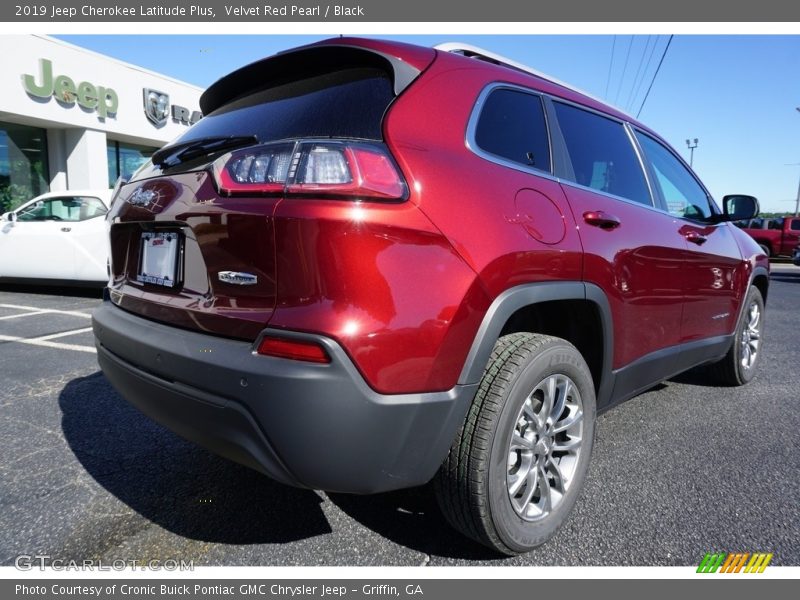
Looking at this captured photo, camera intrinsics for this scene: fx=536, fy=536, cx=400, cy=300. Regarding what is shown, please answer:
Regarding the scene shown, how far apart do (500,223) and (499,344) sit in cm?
44

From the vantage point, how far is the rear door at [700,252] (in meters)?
3.04

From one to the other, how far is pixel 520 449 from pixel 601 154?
1488 mm

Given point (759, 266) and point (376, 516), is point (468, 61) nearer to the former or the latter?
point (376, 516)

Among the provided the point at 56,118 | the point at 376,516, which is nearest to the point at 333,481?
the point at 376,516

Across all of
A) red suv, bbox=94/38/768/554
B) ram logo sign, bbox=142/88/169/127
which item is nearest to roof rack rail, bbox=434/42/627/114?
red suv, bbox=94/38/768/554

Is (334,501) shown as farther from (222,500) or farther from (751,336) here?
(751,336)

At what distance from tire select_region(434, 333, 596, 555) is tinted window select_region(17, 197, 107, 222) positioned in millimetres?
6998

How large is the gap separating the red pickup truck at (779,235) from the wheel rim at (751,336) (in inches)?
728

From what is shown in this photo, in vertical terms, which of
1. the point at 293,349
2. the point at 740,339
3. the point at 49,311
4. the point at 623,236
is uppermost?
the point at 623,236

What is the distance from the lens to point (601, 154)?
102 inches

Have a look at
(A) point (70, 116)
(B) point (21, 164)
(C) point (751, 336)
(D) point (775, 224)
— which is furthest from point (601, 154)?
(D) point (775, 224)

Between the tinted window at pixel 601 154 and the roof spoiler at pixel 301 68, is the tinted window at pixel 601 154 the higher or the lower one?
the lower one

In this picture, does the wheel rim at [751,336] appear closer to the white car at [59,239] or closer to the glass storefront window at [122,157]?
the white car at [59,239]

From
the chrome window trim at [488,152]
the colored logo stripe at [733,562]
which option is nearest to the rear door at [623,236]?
the chrome window trim at [488,152]
